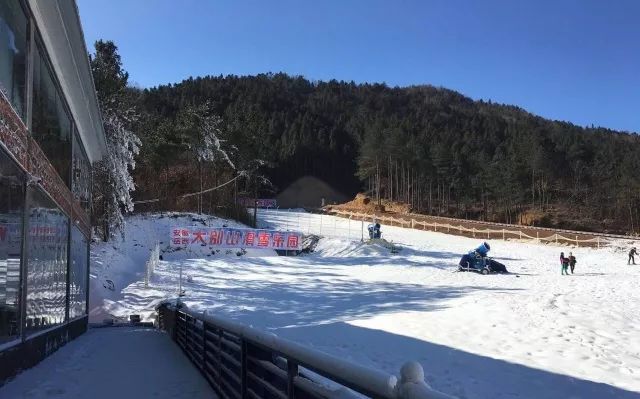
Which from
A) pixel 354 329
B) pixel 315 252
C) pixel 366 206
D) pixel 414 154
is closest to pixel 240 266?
pixel 315 252

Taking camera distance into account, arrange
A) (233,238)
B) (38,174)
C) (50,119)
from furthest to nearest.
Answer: (233,238), (50,119), (38,174)

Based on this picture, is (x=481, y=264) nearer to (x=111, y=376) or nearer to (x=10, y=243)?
(x=111, y=376)

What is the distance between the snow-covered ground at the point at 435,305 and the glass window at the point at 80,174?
5979 millimetres

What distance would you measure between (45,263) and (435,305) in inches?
534

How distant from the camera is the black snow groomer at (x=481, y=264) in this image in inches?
1134

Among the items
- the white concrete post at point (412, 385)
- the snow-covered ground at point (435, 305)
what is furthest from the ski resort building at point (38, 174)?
the snow-covered ground at point (435, 305)

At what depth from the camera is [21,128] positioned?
7281 mm

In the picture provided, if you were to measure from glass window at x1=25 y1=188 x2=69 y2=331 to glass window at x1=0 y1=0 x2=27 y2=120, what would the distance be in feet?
4.68

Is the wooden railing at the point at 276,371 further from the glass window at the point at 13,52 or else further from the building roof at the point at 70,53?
the building roof at the point at 70,53

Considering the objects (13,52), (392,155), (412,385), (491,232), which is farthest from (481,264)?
(392,155)

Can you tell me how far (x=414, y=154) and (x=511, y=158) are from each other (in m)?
16.2

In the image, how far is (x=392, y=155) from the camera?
9800 centimetres

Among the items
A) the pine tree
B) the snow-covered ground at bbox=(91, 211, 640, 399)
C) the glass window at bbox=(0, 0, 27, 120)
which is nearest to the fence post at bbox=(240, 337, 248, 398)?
the glass window at bbox=(0, 0, 27, 120)

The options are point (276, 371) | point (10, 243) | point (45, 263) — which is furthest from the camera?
point (45, 263)
